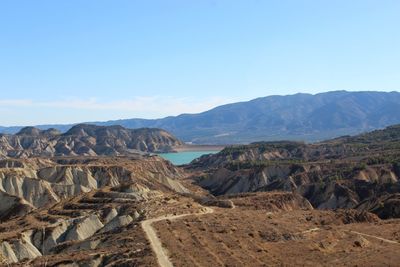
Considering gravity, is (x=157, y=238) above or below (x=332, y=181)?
above

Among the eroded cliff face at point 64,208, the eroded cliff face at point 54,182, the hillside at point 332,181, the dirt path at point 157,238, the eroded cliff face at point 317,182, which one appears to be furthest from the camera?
the eroded cliff face at point 317,182

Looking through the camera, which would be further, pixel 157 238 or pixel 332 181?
pixel 332 181

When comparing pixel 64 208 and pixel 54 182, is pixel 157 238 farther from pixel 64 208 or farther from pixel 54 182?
pixel 54 182

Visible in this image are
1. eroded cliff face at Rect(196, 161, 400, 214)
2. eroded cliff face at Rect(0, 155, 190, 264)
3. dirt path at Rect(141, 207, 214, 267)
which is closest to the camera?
dirt path at Rect(141, 207, 214, 267)

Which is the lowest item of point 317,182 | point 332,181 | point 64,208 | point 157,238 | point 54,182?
point 317,182

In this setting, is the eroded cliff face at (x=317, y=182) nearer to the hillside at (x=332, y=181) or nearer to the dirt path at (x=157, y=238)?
the hillside at (x=332, y=181)

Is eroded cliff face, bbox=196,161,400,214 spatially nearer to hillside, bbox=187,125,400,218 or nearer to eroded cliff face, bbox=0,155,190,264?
hillside, bbox=187,125,400,218

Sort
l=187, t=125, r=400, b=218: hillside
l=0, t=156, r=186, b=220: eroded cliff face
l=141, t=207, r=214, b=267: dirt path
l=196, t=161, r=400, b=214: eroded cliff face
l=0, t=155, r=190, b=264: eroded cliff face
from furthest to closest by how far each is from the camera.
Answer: l=196, t=161, r=400, b=214: eroded cliff face < l=187, t=125, r=400, b=218: hillside < l=0, t=156, r=186, b=220: eroded cliff face < l=0, t=155, r=190, b=264: eroded cliff face < l=141, t=207, r=214, b=267: dirt path

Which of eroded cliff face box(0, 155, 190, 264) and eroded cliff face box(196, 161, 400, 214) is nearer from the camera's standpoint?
eroded cliff face box(0, 155, 190, 264)

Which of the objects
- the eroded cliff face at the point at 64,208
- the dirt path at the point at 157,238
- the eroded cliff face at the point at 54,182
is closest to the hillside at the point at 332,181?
the eroded cliff face at the point at 54,182

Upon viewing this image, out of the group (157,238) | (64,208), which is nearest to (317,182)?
(64,208)

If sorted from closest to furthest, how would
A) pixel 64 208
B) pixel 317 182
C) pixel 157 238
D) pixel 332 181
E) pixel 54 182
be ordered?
pixel 157 238 < pixel 64 208 < pixel 332 181 < pixel 54 182 < pixel 317 182

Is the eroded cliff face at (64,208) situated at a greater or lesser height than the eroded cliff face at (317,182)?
greater

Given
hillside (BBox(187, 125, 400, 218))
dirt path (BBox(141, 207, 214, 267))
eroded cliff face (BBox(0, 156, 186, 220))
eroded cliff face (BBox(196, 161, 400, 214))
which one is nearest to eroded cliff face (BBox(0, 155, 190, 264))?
eroded cliff face (BBox(0, 156, 186, 220))
